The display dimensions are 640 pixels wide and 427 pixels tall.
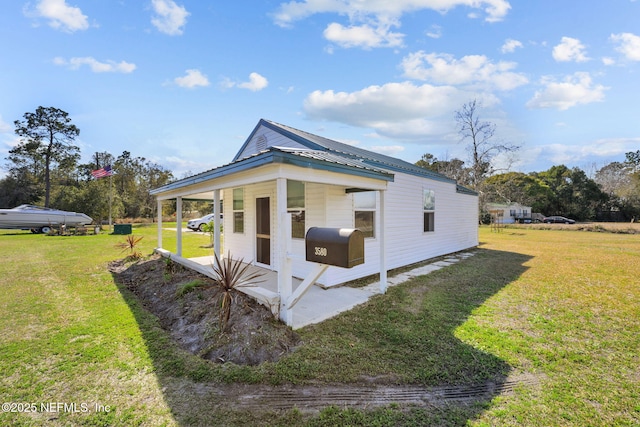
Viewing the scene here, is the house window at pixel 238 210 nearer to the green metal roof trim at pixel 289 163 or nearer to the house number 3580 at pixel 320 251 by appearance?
the green metal roof trim at pixel 289 163

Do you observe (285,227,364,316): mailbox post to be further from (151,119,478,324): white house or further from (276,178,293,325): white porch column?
(276,178,293,325): white porch column

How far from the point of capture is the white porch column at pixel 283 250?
3.82 m

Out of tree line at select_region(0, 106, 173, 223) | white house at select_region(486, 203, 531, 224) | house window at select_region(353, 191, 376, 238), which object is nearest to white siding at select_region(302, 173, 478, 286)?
house window at select_region(353, 191, 376, 238)

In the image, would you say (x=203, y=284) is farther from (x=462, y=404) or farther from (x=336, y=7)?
(x=336, y=7)

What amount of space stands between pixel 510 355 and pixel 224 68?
33.7ft

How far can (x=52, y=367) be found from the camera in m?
3.12

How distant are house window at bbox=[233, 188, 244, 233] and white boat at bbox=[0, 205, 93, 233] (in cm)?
1721

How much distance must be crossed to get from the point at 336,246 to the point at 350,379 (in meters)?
1.40

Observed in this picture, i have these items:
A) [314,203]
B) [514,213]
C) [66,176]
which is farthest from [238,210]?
[514,213]

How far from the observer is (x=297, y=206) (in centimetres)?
638

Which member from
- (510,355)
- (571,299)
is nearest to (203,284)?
(510,355)

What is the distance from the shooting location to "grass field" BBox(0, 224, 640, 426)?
2.38m

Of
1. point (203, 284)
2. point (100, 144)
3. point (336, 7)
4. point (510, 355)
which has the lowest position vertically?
point (510, 355)

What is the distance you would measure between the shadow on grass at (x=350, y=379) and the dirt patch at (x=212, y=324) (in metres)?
0.17
